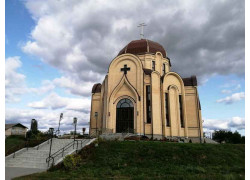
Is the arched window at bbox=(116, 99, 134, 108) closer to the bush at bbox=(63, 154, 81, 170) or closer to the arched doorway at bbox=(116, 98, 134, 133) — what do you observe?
the arched doorway at bbox=(116, 98, 134, 133)

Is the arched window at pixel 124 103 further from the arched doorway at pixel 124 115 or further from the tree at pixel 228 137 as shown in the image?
the tree at pixel 228 137

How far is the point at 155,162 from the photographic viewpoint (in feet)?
39.1

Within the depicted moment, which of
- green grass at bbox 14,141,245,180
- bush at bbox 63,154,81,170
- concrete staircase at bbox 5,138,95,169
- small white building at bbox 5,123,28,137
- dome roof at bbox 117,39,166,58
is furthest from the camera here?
small white building at bbox 5,123,28,137

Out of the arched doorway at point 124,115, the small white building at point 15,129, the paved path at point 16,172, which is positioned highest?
the arched doorway at point 124,115

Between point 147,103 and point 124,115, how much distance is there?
3.34 m

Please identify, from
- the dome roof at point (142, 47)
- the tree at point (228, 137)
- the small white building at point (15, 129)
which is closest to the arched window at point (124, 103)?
the dome roof at point (142, 47)

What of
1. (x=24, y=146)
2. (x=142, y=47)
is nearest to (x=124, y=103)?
(x=142, y=47)

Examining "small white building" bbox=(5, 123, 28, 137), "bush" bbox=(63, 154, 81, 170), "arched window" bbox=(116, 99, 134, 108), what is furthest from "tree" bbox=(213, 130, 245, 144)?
"small white building" bbox=(5, 123, 28, 137)

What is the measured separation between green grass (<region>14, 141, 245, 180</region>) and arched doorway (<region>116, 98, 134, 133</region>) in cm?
844

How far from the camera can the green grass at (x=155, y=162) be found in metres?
9.50

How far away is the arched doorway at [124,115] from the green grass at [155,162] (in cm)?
844

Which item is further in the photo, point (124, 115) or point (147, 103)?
point (124, 115)

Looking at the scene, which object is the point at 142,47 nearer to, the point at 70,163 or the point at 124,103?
the point at 124,103

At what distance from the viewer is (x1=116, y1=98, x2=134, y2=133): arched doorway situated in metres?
23.6
